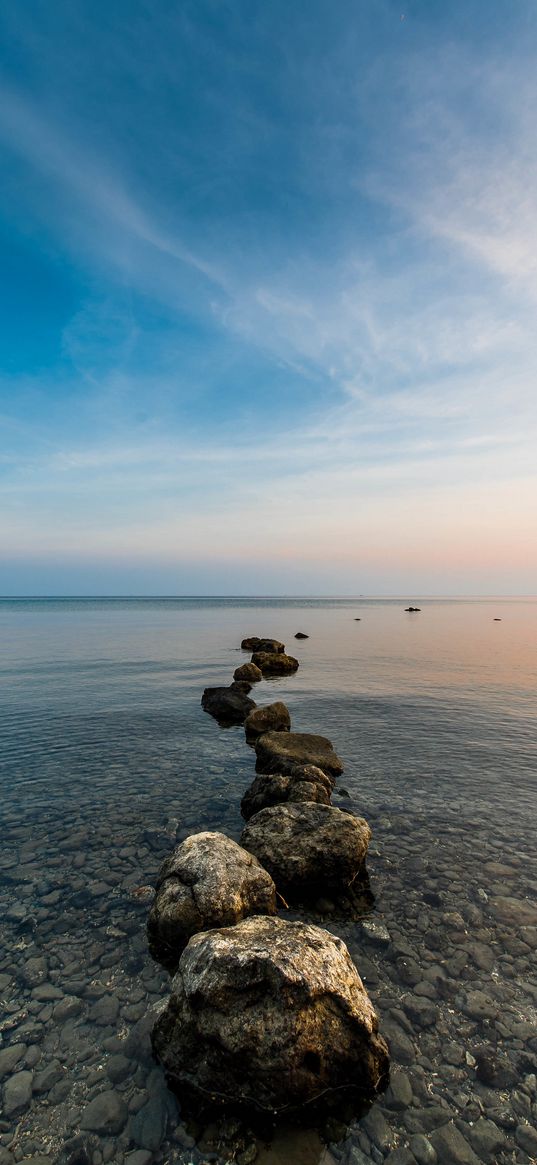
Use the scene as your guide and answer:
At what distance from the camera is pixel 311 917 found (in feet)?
33.2

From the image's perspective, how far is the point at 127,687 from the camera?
35688 millimetres

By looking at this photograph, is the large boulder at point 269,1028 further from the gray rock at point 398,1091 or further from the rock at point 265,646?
the rock at point 265,646

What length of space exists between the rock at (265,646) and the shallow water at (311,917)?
21.9 meters

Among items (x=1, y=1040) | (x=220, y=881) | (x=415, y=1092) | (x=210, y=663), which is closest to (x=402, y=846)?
(x=220, y=881)

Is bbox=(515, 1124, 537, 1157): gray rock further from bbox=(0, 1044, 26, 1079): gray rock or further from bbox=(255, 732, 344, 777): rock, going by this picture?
bbox=(255, 732, 344, 777): rock

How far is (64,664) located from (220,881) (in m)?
41.9

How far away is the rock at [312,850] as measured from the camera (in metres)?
10.9

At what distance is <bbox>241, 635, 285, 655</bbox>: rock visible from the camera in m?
50.4

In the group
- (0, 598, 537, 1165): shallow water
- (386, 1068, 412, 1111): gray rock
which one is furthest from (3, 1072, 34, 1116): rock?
(386, 1068, 412, 1111): gray rock

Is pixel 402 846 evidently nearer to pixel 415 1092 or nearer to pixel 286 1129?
pixel 415 1092

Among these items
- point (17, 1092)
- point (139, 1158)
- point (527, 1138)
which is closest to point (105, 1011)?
point (17, 1092)

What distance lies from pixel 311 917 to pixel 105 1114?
4.94m

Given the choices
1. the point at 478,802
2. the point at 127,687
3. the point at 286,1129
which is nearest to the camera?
the point at 286,1129

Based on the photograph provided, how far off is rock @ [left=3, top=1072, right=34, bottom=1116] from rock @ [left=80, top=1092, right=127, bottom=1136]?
2.73ft
